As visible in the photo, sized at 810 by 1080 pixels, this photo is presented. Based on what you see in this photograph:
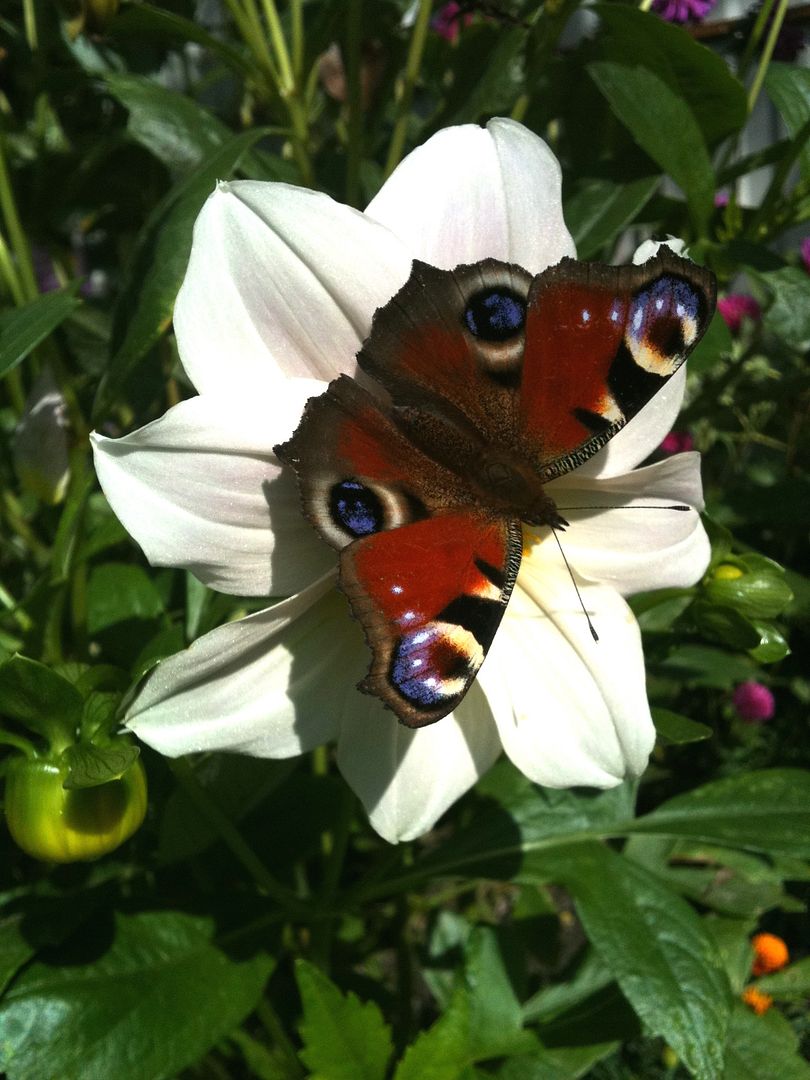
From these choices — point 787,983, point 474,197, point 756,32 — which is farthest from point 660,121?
point 787,983

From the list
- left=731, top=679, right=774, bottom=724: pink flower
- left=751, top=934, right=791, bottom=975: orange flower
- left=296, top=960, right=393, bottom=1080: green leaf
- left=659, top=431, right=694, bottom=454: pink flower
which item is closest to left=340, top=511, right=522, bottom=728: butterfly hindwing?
left=296, top=960, right=393, bottom=1080: green leaf

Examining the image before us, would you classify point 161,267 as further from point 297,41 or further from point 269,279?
point 297,41

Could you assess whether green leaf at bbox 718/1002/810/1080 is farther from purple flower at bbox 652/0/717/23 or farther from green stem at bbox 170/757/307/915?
purple flower at bbox 652/0/717/23

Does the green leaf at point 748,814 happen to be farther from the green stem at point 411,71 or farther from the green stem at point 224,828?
the green stem at point 411,71

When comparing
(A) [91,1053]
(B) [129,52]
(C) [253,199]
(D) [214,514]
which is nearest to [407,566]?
(D) [214,514]

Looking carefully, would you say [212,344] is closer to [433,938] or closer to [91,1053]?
[91,1053]
